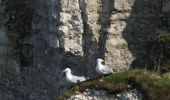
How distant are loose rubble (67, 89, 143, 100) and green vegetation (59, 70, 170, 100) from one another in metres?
0.12

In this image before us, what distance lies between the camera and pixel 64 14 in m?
32.1

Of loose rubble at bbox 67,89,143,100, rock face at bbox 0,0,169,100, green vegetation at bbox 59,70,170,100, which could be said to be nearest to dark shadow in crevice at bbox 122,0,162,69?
rock face at bbox 0,0,169,100

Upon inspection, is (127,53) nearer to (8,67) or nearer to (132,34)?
(132,34)

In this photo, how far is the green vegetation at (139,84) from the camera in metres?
20.9

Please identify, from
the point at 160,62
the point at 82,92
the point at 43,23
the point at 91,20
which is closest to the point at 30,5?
the point at 43,23

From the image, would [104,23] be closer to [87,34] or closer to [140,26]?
[87,34]

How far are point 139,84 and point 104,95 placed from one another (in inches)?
42.1

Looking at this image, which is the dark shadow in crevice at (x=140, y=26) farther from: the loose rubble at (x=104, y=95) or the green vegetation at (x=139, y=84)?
the loose rubble at (x=104, y=95)

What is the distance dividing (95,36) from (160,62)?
22.1 feet

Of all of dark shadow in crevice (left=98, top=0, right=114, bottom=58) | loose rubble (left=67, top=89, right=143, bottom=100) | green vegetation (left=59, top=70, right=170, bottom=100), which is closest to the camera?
green vegetation (left=59, top=70, right=170, bottom=100)

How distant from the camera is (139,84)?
21.1 metres

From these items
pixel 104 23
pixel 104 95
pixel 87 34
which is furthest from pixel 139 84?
pixel 87 34

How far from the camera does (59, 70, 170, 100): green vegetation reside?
68.7 ft

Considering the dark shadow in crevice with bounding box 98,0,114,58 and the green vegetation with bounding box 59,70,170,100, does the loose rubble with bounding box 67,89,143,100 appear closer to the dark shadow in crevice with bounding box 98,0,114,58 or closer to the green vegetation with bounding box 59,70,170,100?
the green vegetation with bounding box 59,70,170,100
